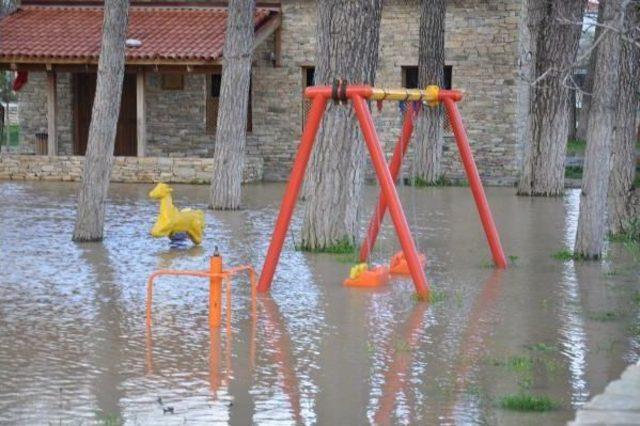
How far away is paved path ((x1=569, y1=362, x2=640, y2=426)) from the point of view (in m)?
5.39

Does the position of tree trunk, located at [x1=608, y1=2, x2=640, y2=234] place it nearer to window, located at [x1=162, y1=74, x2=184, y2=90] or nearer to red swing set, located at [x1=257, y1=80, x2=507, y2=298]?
red swing set, located at [x1=257, y1=80, x2=507, y2=298]

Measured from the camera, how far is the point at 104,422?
7.22 m

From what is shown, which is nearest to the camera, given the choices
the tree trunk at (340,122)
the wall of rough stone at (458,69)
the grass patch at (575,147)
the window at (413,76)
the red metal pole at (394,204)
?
the red metal pole at (394,204)

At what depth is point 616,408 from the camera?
18.4 feet

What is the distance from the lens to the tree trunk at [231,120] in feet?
67.6

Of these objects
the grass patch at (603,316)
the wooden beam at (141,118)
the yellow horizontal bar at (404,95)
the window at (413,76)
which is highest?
the window at (413,76)

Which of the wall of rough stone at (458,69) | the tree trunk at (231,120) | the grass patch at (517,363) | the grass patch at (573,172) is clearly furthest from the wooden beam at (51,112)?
the grass patch at (517,363)

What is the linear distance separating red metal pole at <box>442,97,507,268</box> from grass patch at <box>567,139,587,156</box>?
20661 millimetres

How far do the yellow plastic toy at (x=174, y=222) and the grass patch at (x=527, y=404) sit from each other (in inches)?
331

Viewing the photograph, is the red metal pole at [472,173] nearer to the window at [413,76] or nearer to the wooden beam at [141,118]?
the wooden beam at [141,118]

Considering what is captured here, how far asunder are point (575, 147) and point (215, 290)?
93.2 ft

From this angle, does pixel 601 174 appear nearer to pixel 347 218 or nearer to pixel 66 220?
pixel 347 218

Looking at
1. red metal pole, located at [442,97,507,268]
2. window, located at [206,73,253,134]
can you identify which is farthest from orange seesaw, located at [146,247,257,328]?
window, located at [206,73,253,134]

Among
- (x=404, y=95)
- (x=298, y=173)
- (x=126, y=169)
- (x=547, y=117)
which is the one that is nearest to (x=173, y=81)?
(x=126, y=169)
